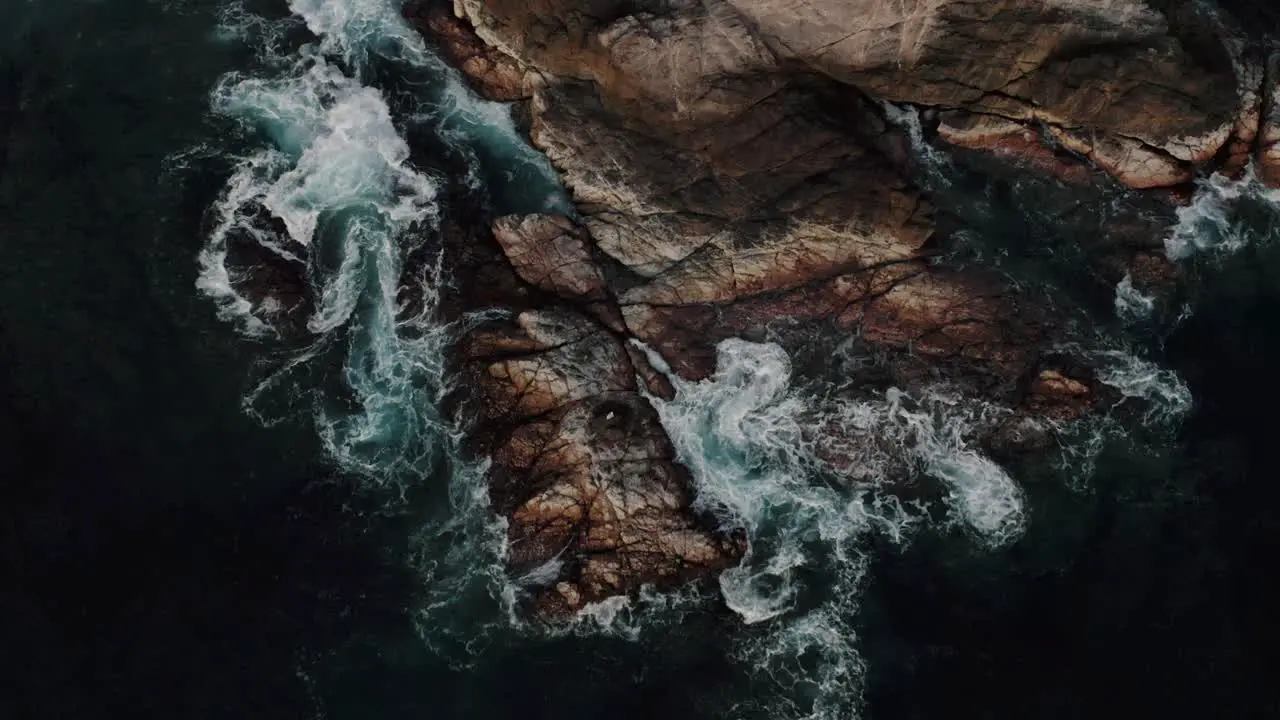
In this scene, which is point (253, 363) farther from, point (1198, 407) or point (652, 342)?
point (1198, 407)

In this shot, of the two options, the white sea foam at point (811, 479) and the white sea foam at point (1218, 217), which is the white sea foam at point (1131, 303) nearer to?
the white sea foam at point (1218, 217)

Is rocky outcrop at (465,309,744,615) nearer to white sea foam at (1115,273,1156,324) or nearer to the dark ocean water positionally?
the dark ocean water

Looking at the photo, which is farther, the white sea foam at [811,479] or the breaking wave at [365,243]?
the breaking wave at [365,243]

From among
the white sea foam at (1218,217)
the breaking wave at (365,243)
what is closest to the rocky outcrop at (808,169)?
the white sea foam at (1218,217)

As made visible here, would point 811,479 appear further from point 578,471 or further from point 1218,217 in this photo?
point 1218,217

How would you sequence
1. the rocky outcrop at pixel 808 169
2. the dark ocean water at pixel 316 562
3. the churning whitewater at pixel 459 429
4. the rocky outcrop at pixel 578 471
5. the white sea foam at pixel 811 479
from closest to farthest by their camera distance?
the dark ocean water at pixel 316 562 < the churning whitewater at pixel 459 429 < the white sea foam at pixel 811 479 < the rocky outcrop at pixel 578 471 < the rocky outcrop at pixel 808 169

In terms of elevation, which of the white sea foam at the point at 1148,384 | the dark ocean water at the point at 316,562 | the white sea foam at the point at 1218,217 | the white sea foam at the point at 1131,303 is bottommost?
the dark ocean water at the point at 316,562

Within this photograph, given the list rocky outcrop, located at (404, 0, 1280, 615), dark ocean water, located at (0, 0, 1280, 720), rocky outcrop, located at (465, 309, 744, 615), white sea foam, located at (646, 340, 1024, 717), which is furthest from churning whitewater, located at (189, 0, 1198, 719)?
rocky outcrop, located at (404, 0, 1280, 615)
